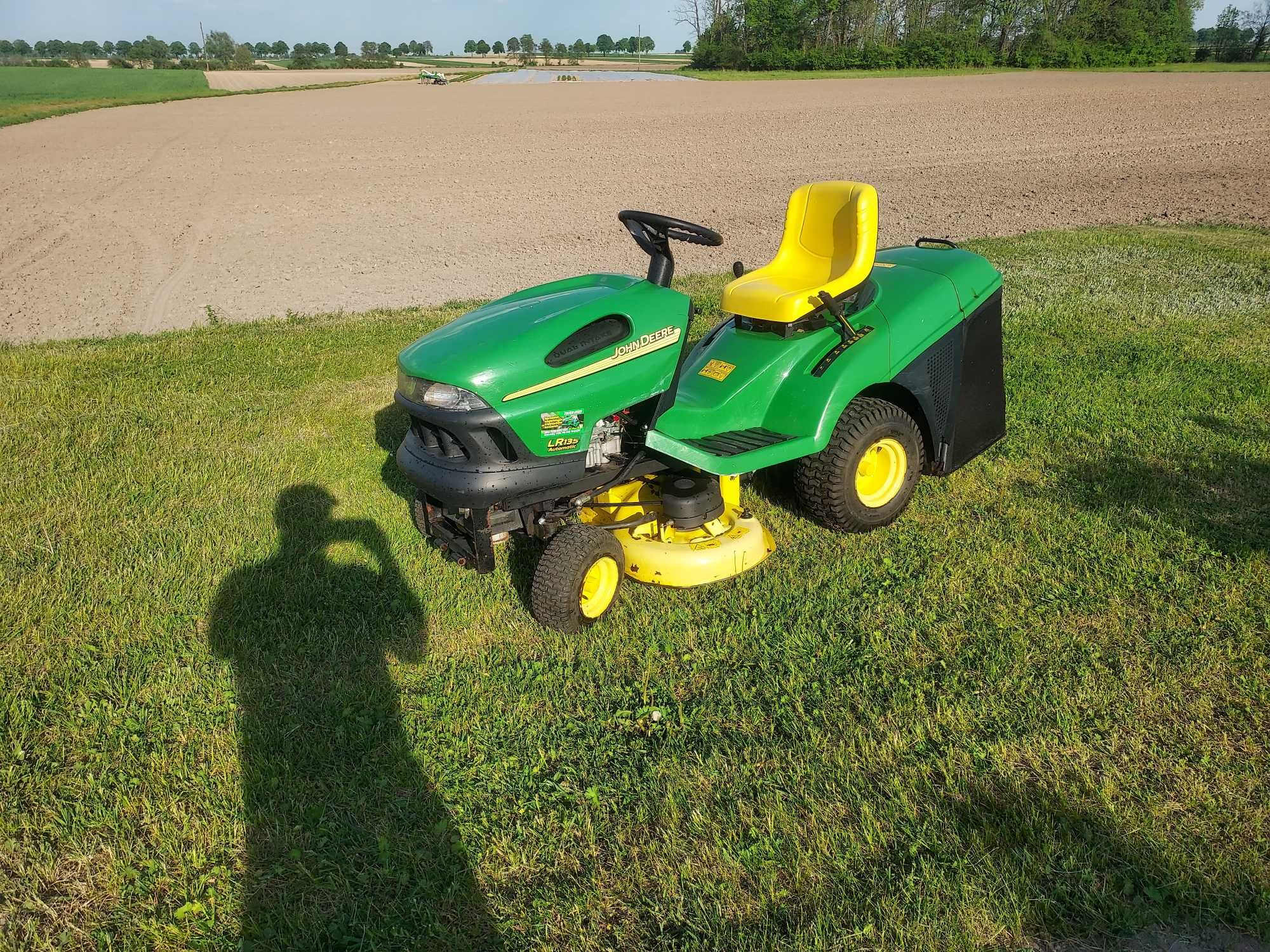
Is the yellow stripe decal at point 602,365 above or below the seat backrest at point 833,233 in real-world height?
below

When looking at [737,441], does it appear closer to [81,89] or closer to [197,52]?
[81,89]

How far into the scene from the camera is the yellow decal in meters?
3.64

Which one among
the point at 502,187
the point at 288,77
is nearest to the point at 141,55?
the point at 288,77

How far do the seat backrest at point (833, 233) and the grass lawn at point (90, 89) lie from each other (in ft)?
107

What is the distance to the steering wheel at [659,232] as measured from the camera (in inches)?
128

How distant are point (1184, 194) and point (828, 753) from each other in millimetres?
13643

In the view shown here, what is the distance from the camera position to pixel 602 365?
9.64 ft

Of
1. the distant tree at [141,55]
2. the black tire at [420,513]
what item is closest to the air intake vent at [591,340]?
the black tire at [420,513]

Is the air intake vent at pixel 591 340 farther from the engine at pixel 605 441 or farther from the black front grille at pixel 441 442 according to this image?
the black front grille at pixel 441 442

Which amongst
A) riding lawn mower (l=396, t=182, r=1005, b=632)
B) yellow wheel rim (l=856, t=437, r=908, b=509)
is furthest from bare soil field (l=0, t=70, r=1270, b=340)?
yellow wheel rim (l=856, t=437, r=908, b=509)

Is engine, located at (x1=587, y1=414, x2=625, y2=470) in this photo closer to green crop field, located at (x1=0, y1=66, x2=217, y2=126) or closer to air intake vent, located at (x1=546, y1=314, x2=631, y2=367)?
air intake vent, located at (x1=546, y1=314, x2=631, y2=367)

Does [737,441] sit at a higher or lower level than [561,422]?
lower

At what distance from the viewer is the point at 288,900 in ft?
7.16

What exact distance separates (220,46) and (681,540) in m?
118
